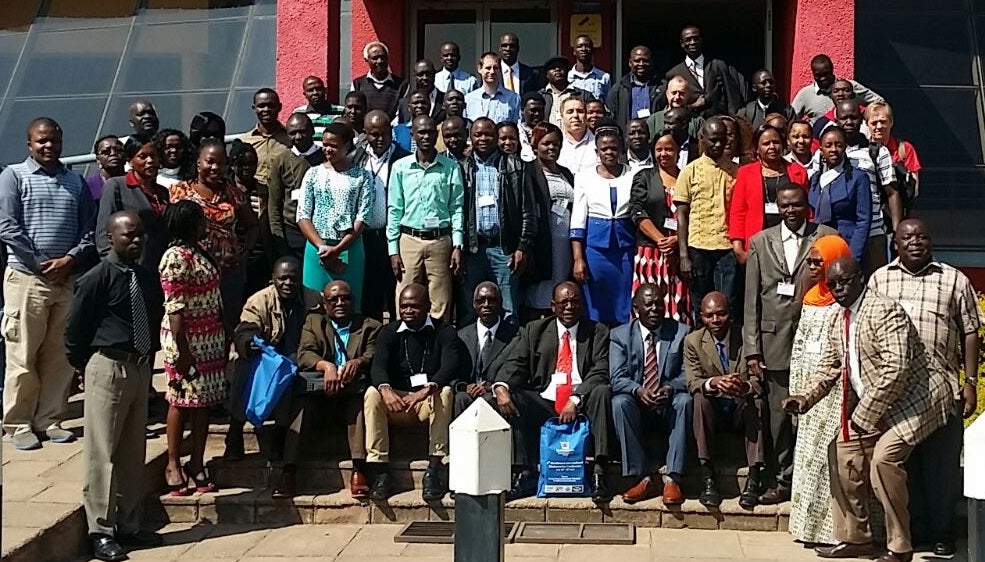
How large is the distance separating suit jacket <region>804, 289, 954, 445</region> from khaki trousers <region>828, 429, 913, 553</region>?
0.11m

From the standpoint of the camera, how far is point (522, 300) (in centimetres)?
907

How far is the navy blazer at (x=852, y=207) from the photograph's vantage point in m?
8.62

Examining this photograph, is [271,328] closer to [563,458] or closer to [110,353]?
[110,353]

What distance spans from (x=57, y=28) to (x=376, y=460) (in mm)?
10205

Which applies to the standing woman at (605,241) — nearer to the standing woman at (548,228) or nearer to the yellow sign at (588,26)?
the standing woman at (548,228)

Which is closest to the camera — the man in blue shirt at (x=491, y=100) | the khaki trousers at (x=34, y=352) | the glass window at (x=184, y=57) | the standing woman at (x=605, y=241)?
the khaki trousers at (x=34, y=352)

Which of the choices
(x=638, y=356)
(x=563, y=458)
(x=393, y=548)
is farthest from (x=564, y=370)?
(x=393, y=548)

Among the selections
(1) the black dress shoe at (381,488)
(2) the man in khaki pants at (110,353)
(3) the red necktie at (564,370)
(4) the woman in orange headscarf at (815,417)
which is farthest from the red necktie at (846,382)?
(2) the man in khaki pants at (110,353)

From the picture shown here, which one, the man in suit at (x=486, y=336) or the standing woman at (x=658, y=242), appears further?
the standing woman at (x=658, y=242)

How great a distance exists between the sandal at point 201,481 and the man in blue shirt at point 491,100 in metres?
3.94

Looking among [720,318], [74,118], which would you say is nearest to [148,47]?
[74,118]

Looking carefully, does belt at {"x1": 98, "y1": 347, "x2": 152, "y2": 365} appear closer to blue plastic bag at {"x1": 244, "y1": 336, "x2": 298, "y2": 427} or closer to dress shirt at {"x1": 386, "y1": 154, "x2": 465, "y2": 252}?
blue plastic bag at {"x1": 244, "y1": 336, "x2": 298, "y2": 427}

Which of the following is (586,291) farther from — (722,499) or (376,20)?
(376,20)

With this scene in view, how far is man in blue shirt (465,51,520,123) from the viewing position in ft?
34.9
